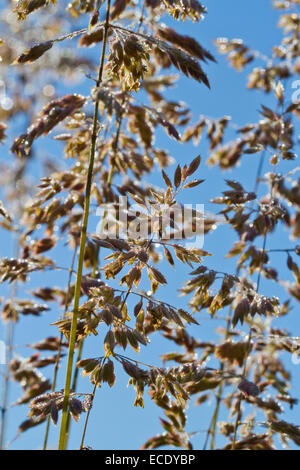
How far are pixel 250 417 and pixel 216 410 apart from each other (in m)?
0.35

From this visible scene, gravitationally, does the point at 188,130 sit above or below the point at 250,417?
above

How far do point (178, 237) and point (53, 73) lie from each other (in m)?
1.77

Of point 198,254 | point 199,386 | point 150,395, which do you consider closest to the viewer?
point 198,254

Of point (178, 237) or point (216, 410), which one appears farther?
point (216, 410)

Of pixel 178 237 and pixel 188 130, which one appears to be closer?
pixel 178 237

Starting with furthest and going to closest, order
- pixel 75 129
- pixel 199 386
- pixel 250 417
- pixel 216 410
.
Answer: pixel 250 417
pixel 216 410
pixel 75 129
pixel 199 386

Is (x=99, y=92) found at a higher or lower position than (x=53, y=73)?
lower

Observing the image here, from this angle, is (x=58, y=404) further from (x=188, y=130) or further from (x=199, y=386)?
(x=188, y=130)

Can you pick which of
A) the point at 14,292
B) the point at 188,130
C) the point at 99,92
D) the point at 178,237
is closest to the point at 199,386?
the point at 178,237

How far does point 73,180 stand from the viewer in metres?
2.40

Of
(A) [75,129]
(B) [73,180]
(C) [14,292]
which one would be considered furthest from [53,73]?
(C) [14,292]
